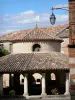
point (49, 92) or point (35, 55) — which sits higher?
point (35, 55)

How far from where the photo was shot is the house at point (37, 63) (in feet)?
127

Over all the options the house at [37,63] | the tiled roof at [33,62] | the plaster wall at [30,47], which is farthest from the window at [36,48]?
the tiled roof at [33,62]

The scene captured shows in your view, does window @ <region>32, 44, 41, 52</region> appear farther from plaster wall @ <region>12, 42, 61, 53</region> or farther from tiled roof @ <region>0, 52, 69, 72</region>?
tiled roof @ <region>0, 52, 69, 72</region>

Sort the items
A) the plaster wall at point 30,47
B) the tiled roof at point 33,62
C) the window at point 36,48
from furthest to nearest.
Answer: the window at point 36,48 → the plaster wall at point 30,47 → the tiled roof at point 33,62

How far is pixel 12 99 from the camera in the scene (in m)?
37.3

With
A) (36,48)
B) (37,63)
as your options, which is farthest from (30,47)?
(37,63)

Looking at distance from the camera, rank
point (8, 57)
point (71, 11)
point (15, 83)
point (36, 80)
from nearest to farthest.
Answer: point (71, 11) → point (8, 57) → point (15, 83) → point (36, 80)

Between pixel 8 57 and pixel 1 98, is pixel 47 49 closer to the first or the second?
pixel 8 57

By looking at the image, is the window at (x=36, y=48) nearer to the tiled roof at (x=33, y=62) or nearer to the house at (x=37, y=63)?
the house at (x=37, y=63)

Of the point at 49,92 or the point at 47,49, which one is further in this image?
the point at 47,49

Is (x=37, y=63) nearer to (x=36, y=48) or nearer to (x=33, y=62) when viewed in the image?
(x=33, y=62)

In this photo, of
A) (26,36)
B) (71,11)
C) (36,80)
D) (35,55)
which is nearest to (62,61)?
(35,55)

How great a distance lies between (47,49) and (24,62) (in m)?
4.67

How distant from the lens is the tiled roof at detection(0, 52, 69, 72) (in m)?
38.7
